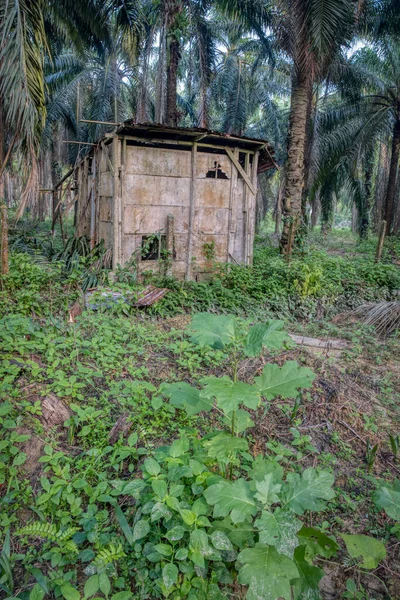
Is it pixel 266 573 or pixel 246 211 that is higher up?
pixel 246 211

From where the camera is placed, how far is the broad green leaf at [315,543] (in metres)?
2.05

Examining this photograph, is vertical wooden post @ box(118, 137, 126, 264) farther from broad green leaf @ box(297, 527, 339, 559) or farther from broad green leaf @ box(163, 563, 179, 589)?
broad green leaf @ box(297, 527, 339, 559)

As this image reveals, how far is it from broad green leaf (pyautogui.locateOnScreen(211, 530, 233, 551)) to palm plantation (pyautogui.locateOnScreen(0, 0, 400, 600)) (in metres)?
0.01

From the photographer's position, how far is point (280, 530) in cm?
191

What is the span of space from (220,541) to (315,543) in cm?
48

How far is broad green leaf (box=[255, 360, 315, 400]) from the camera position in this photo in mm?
2139

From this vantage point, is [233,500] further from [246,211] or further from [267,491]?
[246,211]

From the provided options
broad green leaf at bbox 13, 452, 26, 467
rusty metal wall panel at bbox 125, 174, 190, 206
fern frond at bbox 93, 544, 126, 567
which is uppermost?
rusty metal wall panel at bbox 125, 174, 190, 206

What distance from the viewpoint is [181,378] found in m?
4.43

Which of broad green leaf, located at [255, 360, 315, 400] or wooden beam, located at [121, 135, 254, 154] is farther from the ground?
wooden beam, located at [121, 135, 254, 154]

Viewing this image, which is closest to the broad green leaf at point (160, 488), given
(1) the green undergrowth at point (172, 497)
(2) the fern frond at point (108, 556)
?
(1) the green undergrowth at point (172, 497)

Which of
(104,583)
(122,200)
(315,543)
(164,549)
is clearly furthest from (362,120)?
(104,583)

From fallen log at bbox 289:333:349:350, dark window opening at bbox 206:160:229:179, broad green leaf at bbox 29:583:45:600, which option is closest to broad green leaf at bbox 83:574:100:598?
broad green leaf at bbox 29:583:45:600

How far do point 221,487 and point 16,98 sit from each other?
24.4 feet
